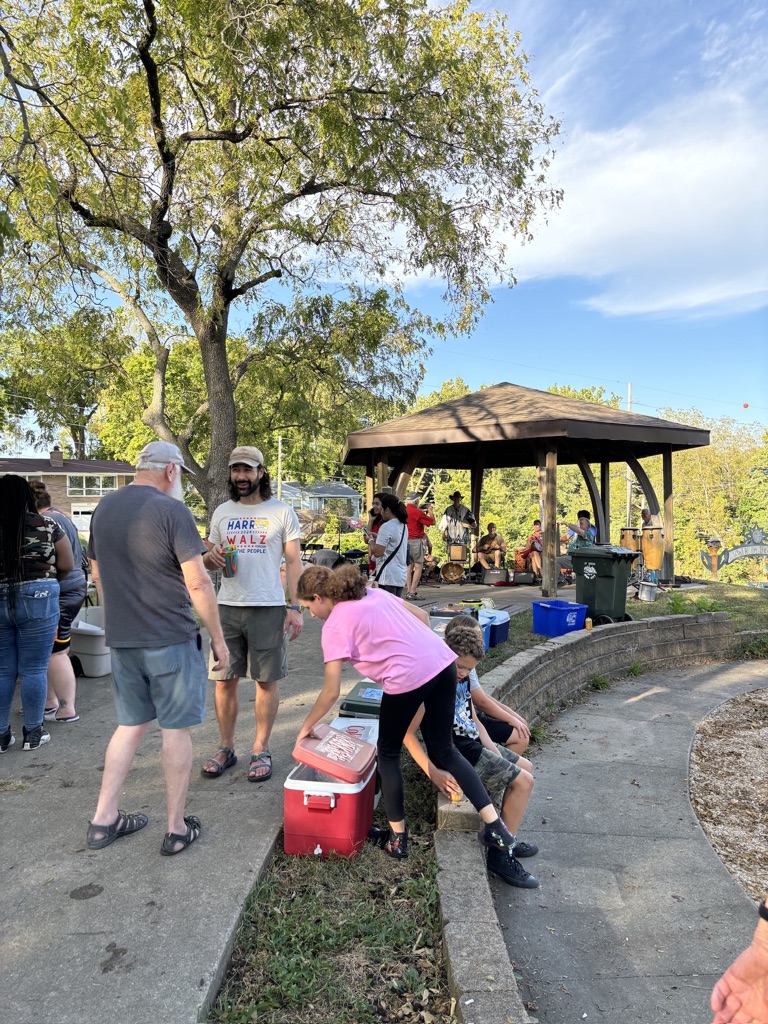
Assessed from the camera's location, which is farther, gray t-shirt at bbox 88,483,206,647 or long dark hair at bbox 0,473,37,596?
long dark hair at bbox 0,473,37,596

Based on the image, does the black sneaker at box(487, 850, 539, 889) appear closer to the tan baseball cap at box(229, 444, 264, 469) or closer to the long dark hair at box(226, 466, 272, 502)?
the long dark hair at box(226, 466, 272, 502)

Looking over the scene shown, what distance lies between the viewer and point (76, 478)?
4303 centimetres

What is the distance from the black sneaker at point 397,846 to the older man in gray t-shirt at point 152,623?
0.91 meters

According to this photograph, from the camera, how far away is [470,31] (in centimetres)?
1060

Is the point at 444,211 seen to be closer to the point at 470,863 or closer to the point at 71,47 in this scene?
the point at 71,47

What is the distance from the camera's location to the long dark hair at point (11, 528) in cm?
404

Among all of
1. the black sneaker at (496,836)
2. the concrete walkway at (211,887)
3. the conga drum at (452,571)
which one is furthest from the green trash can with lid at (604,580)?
the black sneaker at (496,836)

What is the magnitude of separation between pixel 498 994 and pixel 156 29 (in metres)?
10.4

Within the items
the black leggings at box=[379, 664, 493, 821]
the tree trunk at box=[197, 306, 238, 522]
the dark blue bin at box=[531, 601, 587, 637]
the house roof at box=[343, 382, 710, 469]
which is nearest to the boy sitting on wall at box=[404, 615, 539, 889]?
the black leggings at box=[379, 664, 493, 821]

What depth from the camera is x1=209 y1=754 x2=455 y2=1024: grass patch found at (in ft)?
7.34

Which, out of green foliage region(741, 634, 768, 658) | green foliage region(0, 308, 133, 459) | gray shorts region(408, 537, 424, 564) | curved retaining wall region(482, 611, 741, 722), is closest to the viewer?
curved retaining wall region(482, 611, 741, 722)

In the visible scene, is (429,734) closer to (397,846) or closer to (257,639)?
(397,846)

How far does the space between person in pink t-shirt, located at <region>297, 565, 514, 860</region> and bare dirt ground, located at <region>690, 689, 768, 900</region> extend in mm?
1920

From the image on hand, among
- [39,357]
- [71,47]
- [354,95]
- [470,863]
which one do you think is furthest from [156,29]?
[470,863]
